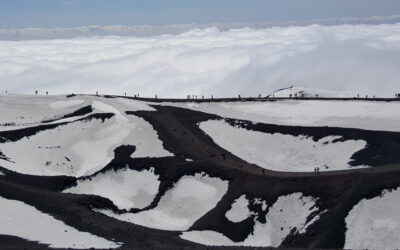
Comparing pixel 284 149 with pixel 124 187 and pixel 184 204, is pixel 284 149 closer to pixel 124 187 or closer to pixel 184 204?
pixel 124 187

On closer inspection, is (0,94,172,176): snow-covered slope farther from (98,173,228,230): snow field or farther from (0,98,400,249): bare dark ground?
(98,173,228,230): snow field

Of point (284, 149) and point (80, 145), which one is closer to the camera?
point (284, 149)

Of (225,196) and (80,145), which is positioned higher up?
(80,145)

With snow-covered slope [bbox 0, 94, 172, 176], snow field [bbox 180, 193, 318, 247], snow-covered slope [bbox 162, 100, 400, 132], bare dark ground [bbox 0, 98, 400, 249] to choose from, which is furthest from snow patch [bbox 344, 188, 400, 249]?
snow-covered slope [bbox 162, 100, 400, 132]

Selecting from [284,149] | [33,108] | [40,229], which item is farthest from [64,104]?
[40,229]

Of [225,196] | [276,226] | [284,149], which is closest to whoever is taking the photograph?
[276,226]

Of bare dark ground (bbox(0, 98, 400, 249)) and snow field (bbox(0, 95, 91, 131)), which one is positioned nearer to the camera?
bare dark ground (bbox(0, 98, 400, 249))

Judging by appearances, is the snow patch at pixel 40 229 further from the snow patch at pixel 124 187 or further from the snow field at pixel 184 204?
the snow patch at pixel 124 187
